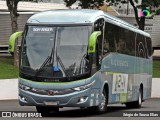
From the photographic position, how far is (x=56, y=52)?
1739 cm

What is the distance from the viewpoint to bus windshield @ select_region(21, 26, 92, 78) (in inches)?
680

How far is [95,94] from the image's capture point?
17766 millimetres

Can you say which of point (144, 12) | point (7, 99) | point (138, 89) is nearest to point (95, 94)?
point (138, 89)

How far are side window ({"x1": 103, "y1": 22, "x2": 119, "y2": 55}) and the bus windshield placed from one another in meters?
1.41

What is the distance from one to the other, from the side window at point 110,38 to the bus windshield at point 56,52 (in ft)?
4.63

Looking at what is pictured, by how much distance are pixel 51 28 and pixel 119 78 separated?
431 centimetres

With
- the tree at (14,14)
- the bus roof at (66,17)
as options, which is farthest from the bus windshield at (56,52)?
the tree at (14,14)

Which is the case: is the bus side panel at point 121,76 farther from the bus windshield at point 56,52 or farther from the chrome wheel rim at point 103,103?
the bus windshield at point 56,52

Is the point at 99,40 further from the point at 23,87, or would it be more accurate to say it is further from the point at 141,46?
the point at 141,46

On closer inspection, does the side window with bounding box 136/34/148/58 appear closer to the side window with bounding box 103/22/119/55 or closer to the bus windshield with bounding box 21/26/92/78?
the side window with bounding box 103/22/119/55

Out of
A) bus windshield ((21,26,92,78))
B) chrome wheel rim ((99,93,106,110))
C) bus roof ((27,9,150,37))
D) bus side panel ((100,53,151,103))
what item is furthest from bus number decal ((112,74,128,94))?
bus windshield ((21,26,92,78))

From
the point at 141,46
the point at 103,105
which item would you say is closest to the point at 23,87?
the point at 103,105

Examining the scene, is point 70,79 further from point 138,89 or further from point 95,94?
point 138,89

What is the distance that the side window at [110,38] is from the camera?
18.9 meters
